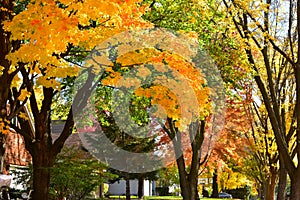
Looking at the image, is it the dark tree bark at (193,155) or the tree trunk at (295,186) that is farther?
the dark tree bark at (193,155)

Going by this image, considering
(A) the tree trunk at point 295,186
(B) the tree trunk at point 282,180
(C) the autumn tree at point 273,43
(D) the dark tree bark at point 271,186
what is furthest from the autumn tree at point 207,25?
(D) the dark tree bark at point 271,186

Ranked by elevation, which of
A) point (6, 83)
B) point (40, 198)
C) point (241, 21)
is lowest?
point (40, 198)

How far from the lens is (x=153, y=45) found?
37.9 feet

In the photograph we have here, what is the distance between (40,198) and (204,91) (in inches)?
220

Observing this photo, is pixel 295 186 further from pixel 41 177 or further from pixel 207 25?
pixel 41 177

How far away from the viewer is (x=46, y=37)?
8133 millimetres

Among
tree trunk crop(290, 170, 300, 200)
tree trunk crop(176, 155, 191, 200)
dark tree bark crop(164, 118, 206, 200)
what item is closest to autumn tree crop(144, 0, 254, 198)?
tree trunk crop(290, 170, 300, 200)

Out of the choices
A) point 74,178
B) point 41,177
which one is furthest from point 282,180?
point 41,177

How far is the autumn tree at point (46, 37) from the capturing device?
8.13 meters

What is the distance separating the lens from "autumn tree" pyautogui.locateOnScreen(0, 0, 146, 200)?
8133 mm

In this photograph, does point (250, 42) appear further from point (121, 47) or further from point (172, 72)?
point (121, 47)

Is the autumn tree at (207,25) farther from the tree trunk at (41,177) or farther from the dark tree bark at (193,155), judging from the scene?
the tree trunk at (41,177)

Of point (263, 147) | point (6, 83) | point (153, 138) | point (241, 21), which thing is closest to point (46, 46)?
point (6, 83)

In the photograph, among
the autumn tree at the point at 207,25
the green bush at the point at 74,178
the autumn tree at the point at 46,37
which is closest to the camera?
the autumn tree at the point at 46,37
